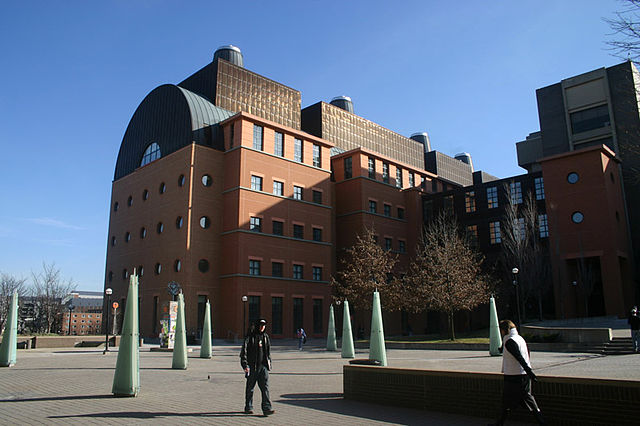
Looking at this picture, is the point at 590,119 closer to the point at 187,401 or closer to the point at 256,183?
the point at 256,183

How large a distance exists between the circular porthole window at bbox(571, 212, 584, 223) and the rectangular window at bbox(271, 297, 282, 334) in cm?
2546

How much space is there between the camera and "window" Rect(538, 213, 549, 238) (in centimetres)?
4497

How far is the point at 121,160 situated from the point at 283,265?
2285 cm

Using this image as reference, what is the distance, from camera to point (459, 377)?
28.6 feet

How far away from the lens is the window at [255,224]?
140 ft

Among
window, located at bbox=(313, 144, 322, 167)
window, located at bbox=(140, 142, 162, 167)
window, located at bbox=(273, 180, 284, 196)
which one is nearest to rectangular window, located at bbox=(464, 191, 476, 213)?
window, located at bbox=(313, 144, 322, 167)

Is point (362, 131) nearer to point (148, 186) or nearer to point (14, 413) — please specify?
point (148, 186)

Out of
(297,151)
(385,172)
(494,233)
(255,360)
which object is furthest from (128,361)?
(385,172)

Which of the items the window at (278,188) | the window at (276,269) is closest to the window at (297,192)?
the window at (278,188)

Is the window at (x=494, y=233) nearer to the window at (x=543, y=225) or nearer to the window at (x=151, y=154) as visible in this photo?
the window at (x=543, y=225)

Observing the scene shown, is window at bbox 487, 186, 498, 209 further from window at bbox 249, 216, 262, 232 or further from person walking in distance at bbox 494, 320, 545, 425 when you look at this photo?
person walking in distance at bbox 494, 320, 545, 425

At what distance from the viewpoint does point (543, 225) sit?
45.5 m

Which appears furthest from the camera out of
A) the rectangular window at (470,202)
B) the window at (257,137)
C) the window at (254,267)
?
the rectangular window at (470,202)

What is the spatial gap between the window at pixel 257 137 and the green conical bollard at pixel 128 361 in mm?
33963
